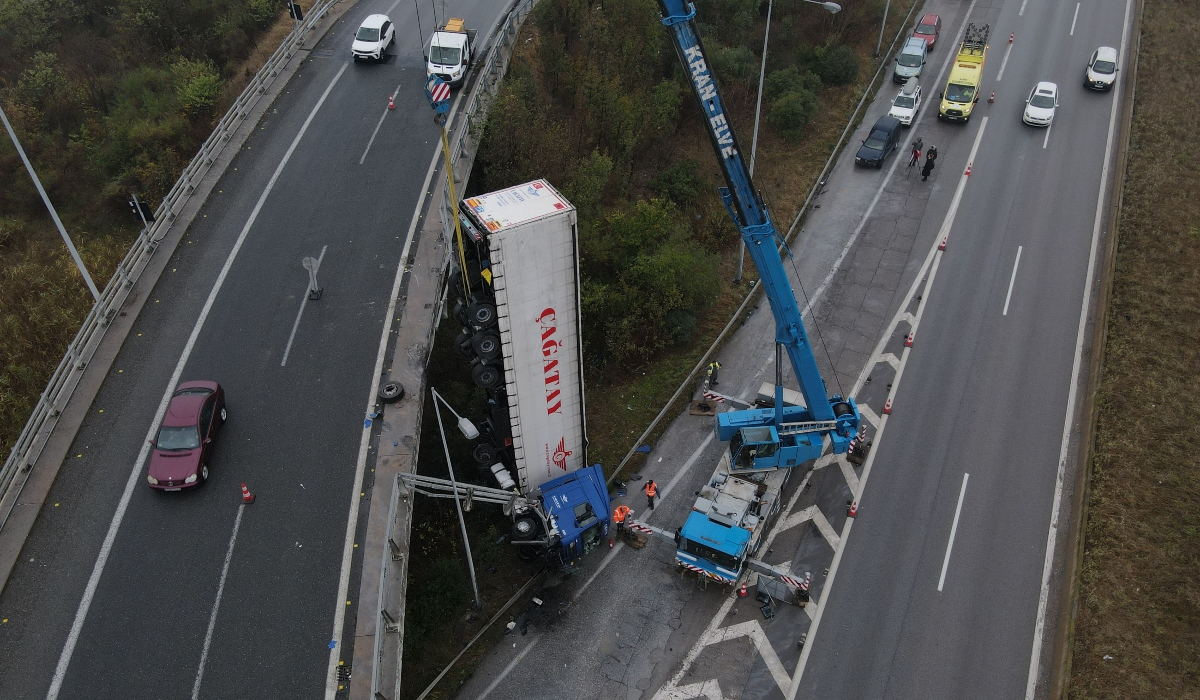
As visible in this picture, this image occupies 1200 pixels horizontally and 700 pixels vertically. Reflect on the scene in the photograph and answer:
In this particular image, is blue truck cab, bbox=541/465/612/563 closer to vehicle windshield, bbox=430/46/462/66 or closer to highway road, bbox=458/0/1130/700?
highway road, bbox=458/0/1130/700

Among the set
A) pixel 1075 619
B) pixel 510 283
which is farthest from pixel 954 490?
pixel 510 283

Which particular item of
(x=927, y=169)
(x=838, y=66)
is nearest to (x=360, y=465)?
(x=927, y=169)

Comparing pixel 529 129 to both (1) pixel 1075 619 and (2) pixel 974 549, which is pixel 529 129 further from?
(1) pixel 1075 619

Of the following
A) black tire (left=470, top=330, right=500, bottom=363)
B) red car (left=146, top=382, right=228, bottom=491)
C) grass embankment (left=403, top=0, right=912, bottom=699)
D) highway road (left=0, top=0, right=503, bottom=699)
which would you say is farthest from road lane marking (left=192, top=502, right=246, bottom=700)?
black tire (left=470, top=330, right=500, bottom=363)

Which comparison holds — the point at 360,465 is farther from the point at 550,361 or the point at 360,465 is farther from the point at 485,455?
the point at 550,361

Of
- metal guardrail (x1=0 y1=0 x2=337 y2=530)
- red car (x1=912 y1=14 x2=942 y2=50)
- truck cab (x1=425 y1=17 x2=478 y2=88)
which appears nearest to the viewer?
metal guardrail (x1=0 y1=0 x2=337 y2=530)

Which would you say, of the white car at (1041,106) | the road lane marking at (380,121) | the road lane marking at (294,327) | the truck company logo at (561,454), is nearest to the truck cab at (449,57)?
the road lane marking at (380,121)
